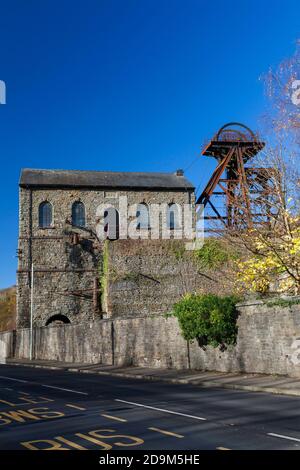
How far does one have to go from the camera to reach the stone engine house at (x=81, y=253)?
40.6 meters

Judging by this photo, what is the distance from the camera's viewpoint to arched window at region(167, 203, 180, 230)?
4584cm

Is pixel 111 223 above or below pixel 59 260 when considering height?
above

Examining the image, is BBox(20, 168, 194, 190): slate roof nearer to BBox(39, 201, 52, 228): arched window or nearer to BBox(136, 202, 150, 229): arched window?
BBox(39, 201, 52, 228): arched window

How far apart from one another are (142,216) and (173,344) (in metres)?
23.6

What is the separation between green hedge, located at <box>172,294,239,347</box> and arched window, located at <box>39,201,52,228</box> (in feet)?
80.0

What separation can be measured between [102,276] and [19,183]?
10.1m

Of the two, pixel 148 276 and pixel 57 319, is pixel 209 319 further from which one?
pixel 57 319

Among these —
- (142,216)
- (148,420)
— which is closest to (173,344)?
(148,420)

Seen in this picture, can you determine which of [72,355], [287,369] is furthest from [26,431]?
[72,355]

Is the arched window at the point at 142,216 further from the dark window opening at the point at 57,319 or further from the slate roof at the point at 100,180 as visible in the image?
the dark window opening at the point at 57,319

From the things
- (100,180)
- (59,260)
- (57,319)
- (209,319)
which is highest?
(100,180)

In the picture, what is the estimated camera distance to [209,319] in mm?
19906
